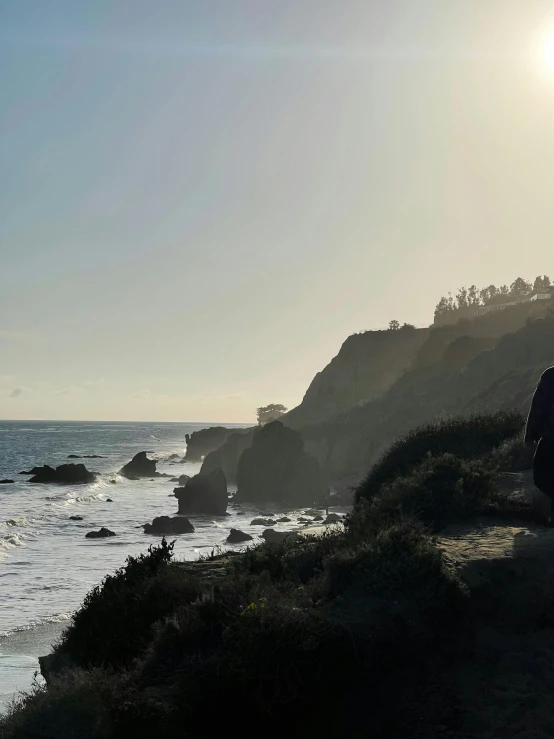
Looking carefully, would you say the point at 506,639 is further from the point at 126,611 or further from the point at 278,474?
the point at 278,474

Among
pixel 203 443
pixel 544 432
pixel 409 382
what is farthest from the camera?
→ pixel 203 443

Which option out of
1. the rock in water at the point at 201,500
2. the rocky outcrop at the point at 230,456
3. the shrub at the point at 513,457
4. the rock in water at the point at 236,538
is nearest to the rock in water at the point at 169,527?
the rock in water at the point at 236,538

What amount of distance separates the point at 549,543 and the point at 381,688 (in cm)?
360

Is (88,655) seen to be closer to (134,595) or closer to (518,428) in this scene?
(134,595)

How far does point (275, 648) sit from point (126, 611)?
3.79 metres

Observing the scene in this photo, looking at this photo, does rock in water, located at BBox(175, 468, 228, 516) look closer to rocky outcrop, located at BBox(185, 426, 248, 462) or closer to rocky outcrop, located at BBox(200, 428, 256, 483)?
rocky outcrop, located at BBox(200, 428, 256, 483)

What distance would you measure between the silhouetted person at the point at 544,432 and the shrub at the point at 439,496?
5.23 ft

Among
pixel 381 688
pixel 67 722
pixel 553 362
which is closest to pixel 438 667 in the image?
pixel 381 688

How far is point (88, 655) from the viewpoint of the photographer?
9992mm

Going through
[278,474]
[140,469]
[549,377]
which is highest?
[549,377]

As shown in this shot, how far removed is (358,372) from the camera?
10719 centimetres

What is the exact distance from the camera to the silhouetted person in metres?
10.3

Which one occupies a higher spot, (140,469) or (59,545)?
(59,545)

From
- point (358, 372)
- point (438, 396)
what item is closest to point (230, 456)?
point (358, 372)
